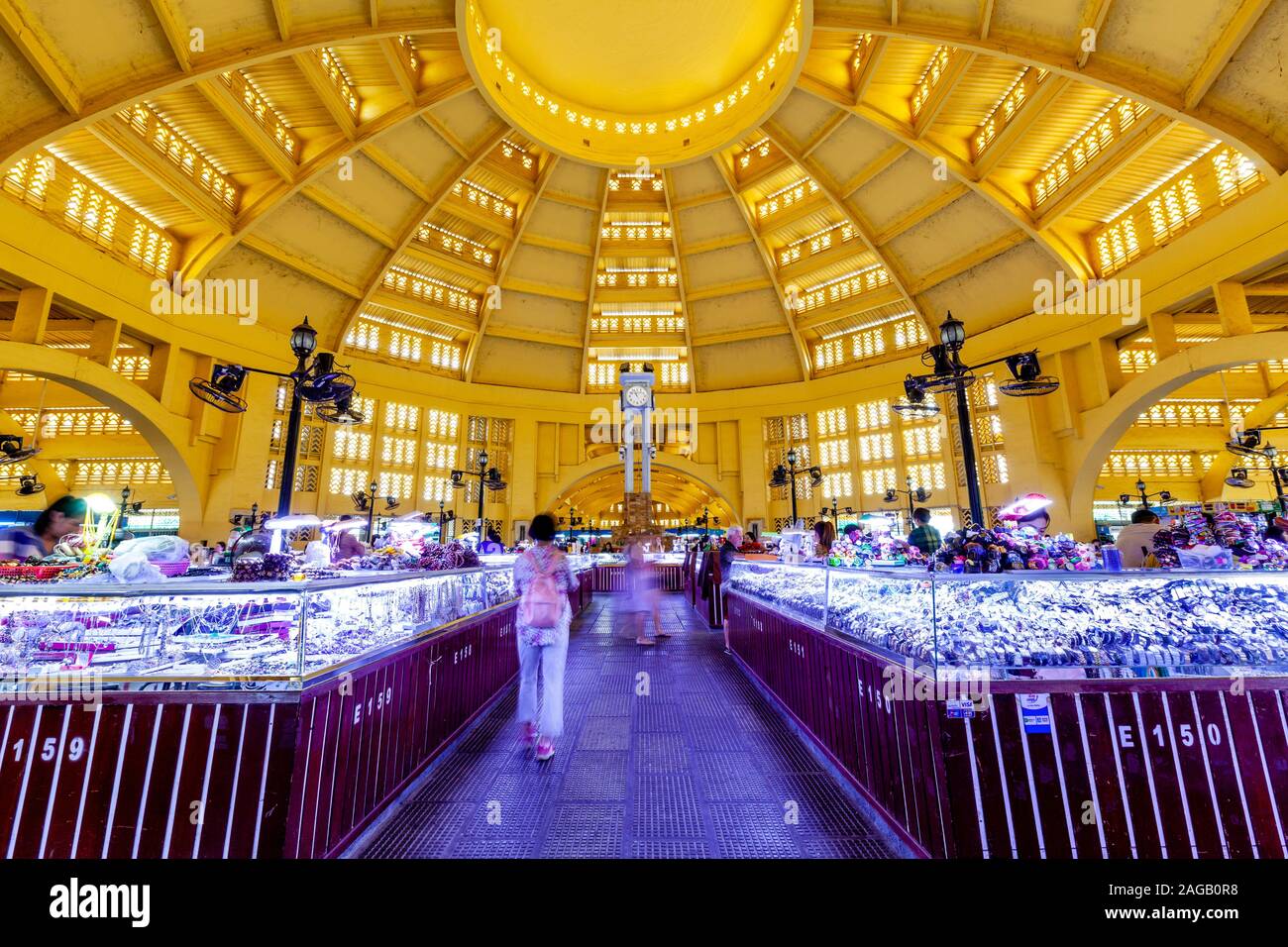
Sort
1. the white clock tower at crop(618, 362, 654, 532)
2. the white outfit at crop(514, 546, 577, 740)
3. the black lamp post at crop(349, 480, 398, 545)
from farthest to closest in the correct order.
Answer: the black lamp post at crop(349, 480, 398, 545)
the white clock tower at crop(618, 362, 654, 532)
the white outfit at crop(514, 546, 577, 740)

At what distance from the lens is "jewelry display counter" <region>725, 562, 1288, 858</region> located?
208 centimetres

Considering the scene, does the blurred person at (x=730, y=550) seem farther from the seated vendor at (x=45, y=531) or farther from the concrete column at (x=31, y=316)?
the concrete column at (x=31, y=316)

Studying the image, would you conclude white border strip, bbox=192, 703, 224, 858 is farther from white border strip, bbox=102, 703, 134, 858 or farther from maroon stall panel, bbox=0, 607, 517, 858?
white border strip, bbox=102, 703, 134, 858

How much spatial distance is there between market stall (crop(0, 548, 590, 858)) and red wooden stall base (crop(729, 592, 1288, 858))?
2.79m

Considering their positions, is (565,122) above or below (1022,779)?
above

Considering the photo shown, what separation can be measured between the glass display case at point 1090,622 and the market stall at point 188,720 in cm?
287

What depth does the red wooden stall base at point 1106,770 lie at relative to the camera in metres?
2.07

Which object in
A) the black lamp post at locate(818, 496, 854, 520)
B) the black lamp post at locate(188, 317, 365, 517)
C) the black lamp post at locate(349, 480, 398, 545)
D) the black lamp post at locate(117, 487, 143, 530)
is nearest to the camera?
the black lamp post at locate(188, 317, 365, 517)

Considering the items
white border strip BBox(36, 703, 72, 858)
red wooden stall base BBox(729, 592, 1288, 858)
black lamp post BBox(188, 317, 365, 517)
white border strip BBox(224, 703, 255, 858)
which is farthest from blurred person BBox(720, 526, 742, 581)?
white border strip BBox(36, 703, 72, 858)

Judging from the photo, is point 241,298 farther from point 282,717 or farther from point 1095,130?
point 1095,130

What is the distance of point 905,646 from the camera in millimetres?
2496

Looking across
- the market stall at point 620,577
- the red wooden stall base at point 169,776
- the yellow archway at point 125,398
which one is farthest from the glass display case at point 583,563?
the yellow archway at point 125,398
